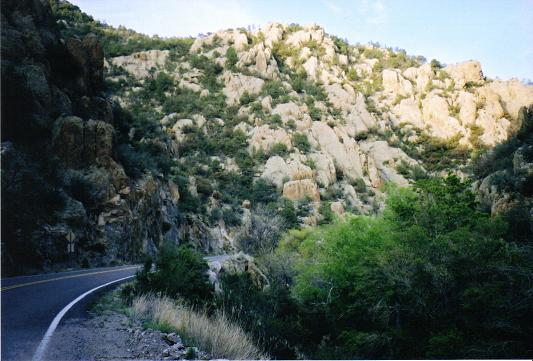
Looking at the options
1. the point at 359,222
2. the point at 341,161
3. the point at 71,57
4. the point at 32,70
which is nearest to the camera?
the point at 32,70

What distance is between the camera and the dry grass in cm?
633

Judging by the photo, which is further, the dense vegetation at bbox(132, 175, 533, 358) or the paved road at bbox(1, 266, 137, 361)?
the dense vegetation at bbox(132, 175, 533, 358)

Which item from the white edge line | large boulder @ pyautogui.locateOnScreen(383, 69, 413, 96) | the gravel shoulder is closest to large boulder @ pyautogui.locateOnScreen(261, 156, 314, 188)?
large boulder @ pyautogui.locateOnScreen(383, 69, 413, 96)

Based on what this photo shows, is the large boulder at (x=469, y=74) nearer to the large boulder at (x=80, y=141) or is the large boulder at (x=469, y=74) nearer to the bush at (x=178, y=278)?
the large boulder at (x=80, y=141)

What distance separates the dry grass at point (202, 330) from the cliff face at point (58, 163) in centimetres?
667

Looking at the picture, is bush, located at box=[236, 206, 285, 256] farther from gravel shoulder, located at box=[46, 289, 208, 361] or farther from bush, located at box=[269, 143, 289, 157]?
A: gravel shoulder, located at box=[46, 289, 208, 361]

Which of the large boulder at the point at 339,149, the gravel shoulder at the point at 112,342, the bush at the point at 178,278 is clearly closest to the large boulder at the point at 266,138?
the large boulder at the point at 339,149

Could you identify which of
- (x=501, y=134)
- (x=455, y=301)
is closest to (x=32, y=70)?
(x=455, y=301)

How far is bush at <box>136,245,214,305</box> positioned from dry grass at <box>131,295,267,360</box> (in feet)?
3.50

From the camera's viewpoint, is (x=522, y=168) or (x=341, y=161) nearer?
(x=522, y=168)

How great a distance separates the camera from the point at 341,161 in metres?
48.5

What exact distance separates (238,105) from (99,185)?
34.7 m

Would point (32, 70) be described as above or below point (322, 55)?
below

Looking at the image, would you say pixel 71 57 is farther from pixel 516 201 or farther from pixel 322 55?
pixel 322 55
